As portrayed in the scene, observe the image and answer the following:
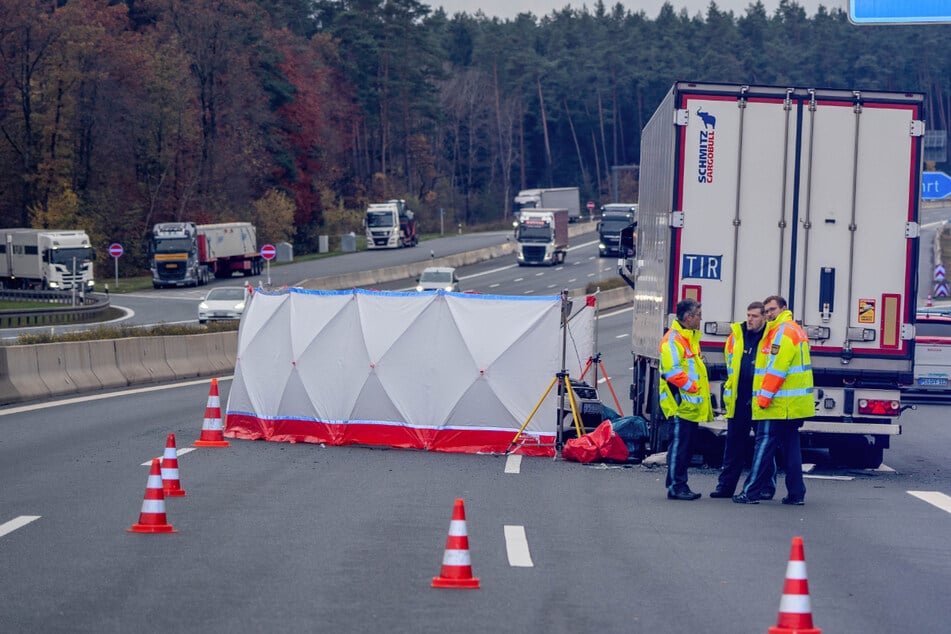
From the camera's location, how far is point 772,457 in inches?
498

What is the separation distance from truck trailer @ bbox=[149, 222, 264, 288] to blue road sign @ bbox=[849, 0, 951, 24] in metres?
55.0

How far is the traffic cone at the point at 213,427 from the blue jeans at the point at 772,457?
7101 millimetres

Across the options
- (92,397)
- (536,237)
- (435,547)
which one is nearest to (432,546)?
(435,547)

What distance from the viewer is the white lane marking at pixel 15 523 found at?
10.6 metres

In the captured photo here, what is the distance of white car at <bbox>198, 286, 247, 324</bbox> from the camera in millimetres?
45844

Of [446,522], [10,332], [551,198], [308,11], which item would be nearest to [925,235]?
[551,198]

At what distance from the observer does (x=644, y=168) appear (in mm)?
17344

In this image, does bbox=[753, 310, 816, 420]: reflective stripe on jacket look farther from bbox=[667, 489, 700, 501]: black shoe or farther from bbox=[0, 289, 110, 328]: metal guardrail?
bbox=[0, 289, 110, 328]: metal guardrail

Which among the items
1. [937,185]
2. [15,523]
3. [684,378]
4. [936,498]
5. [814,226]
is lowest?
[936,498]

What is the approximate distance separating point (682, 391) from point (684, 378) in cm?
13

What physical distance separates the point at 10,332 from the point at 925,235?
71.7 meters

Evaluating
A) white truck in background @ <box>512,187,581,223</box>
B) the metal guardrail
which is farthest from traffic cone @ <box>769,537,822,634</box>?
white truck in background @ <box>512,187,581,223</box>

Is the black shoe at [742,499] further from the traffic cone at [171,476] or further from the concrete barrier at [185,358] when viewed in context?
the concrete barrier at [185,358]

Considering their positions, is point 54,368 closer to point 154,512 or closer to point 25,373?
point 25,373
